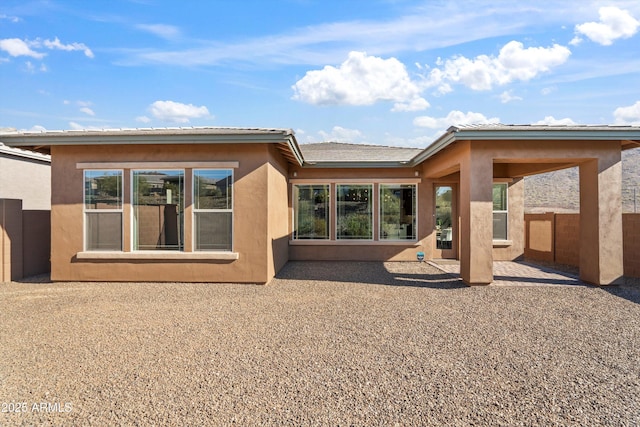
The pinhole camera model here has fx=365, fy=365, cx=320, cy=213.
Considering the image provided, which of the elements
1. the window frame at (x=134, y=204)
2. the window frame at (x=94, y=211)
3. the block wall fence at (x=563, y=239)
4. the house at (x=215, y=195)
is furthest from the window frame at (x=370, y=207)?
the window frame at (x=94, y=211)

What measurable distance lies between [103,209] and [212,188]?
2.82 m

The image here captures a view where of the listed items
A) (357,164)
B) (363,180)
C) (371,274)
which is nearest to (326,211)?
(363,180)

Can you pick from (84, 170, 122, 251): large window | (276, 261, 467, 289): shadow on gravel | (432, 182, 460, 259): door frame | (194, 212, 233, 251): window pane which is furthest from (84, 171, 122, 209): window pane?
(432, 182, 460, 259): door frame

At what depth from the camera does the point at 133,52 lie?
13875 millimetres

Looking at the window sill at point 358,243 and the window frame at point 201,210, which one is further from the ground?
the window frame at point 201,210

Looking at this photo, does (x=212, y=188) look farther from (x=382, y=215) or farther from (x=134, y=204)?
(x=382, y=215)

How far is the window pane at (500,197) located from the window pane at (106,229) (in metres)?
12.0

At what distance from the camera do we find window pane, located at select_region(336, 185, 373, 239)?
12.9 m

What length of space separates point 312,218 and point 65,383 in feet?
32.0

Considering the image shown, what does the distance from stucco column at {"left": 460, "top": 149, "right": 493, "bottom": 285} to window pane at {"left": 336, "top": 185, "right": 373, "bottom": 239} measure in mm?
4815

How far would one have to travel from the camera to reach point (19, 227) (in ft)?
31.6

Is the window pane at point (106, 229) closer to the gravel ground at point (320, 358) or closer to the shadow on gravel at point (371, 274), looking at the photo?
the gravel ground at point (320, 358)

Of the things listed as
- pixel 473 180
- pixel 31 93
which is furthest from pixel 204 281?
pixel 31 93

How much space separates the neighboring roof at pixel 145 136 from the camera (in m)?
8.26
